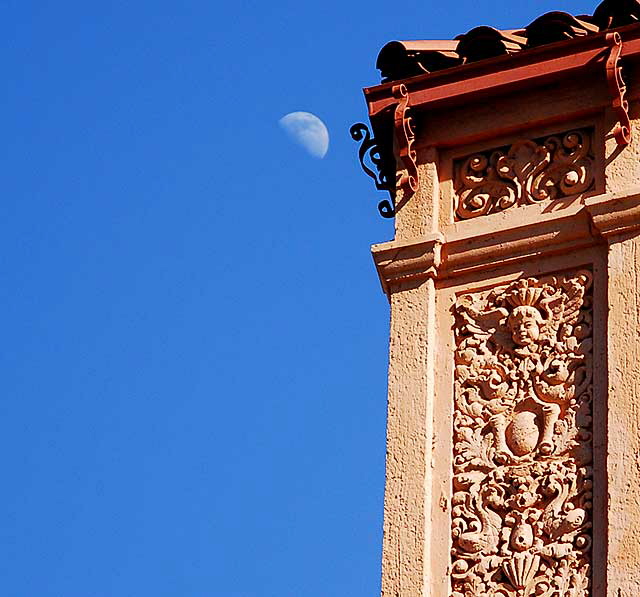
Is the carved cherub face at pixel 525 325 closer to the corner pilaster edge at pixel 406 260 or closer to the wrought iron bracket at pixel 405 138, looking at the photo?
the corner pilaster edge at pixel 406 260

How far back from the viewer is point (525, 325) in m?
13.3

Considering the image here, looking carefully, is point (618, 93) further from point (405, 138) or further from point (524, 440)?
point (524, 440)

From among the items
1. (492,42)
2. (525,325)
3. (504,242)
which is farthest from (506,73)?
(525,325)

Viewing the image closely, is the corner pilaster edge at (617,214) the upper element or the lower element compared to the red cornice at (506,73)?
lower

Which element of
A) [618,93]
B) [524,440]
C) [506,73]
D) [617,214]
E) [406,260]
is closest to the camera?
[524,440]

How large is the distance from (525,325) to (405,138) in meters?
1.42

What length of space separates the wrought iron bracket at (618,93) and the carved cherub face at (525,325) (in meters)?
1.08

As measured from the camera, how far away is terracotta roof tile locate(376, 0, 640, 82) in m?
13.7

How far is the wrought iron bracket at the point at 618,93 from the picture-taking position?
1345cm

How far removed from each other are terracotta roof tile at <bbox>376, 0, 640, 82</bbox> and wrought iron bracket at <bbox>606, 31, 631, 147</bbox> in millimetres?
275

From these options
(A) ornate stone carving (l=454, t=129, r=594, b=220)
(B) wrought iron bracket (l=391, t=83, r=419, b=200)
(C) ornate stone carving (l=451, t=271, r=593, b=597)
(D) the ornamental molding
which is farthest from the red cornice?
(C) ornate stone carving (l=451, t=271, r=593, b=597)

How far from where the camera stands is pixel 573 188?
13.6 meters

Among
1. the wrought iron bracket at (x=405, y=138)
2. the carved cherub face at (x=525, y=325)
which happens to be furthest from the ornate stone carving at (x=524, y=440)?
the wrought iron bracket at (x=405, y=138)

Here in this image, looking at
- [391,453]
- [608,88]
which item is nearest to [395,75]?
[608,88]
